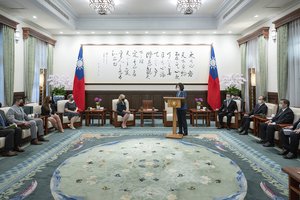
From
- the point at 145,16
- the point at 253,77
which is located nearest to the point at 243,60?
the point at 253,77

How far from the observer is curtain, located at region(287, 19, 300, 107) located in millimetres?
6730

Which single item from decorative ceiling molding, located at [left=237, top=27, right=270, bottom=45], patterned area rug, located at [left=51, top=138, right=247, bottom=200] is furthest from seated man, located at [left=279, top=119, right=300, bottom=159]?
decorative ceiling molding, located at [left=237, top=27, right=270, bottom=45]

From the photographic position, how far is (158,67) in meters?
10.9

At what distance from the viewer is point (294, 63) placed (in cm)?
692

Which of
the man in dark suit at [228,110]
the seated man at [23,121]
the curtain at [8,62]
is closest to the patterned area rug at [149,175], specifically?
the seated man at [23,121]

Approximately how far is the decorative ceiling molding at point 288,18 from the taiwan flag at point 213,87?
3.25 metres

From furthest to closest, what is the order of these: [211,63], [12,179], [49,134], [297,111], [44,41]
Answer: [211,63]
[44,41]
[49,134]
[297,111]
[12,179]

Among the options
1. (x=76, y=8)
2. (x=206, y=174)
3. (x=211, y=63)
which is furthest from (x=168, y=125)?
(x=76, y=8)

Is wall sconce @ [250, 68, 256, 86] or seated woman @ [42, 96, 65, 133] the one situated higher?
wall sconce @ [250, 68, 256, 86]

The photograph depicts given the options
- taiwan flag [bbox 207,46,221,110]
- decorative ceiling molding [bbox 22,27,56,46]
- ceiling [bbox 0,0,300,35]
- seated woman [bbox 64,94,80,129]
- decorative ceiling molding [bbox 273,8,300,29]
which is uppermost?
ceiling [bbox 0,0,300,35]

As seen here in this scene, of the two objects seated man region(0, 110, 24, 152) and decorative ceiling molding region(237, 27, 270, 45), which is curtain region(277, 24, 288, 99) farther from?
seated man region(0, 110, 24, 152)

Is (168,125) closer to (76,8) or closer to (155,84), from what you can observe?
(155,84)

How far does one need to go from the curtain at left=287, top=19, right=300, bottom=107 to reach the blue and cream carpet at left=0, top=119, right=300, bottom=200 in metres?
1.77

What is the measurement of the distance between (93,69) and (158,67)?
9.50 ft
